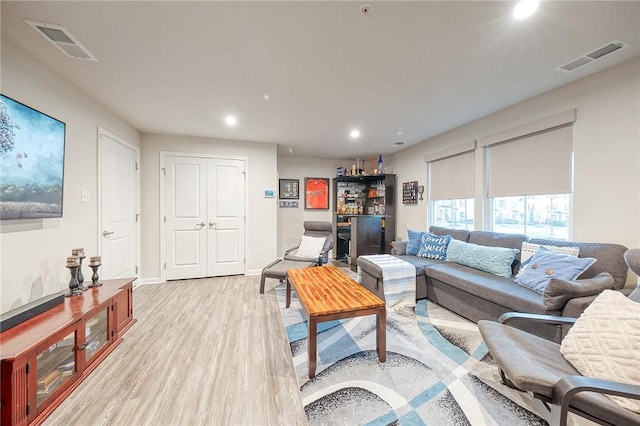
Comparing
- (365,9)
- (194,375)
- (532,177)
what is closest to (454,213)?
(532,177)

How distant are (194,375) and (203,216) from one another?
291cm

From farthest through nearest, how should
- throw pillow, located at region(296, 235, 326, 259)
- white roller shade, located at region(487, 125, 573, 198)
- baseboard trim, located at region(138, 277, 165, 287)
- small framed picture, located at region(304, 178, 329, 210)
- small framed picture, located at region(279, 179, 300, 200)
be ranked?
1. small framed picture, located at region(304, 178, 329, 210)
2. small framed picture, located at region(279, 179, 300, 200)
3. throw pillow, located at region(296, 235, 326, 259)
4. baseboard trim, located at region(138, 277, 165, 287)
5. white roller shade, located at region(487, 125, 573, 198)

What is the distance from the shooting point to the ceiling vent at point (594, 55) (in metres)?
1.87

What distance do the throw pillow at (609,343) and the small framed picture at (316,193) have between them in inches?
183

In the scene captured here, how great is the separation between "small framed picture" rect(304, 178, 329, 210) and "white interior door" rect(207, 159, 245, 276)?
1.65 m

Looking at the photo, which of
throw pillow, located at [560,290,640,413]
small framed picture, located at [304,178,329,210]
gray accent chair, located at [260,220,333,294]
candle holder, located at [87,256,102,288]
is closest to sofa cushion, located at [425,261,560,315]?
throw pillow, located at [560,290,640,413]

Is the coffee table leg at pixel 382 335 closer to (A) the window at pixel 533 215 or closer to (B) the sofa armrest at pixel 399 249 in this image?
(B) the sofa armrest at pixel 399 249

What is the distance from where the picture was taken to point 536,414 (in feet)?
4.78

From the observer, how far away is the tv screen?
168 centimetres

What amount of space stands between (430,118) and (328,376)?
10.9 ft

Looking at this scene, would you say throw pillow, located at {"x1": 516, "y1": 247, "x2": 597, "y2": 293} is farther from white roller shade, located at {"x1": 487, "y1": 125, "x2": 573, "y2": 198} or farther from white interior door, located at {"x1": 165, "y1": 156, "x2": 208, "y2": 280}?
white interior door, located at {"x1": 165, "y1": 156, "x2": 208, "y2": 280}

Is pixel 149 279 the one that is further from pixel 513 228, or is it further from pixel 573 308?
pixel 513 228

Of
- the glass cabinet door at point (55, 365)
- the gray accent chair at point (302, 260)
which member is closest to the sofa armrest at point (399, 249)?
the gray accent chair at point (302, 260)

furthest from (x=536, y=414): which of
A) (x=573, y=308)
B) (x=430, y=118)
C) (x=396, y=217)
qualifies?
(x=396, y=217)
